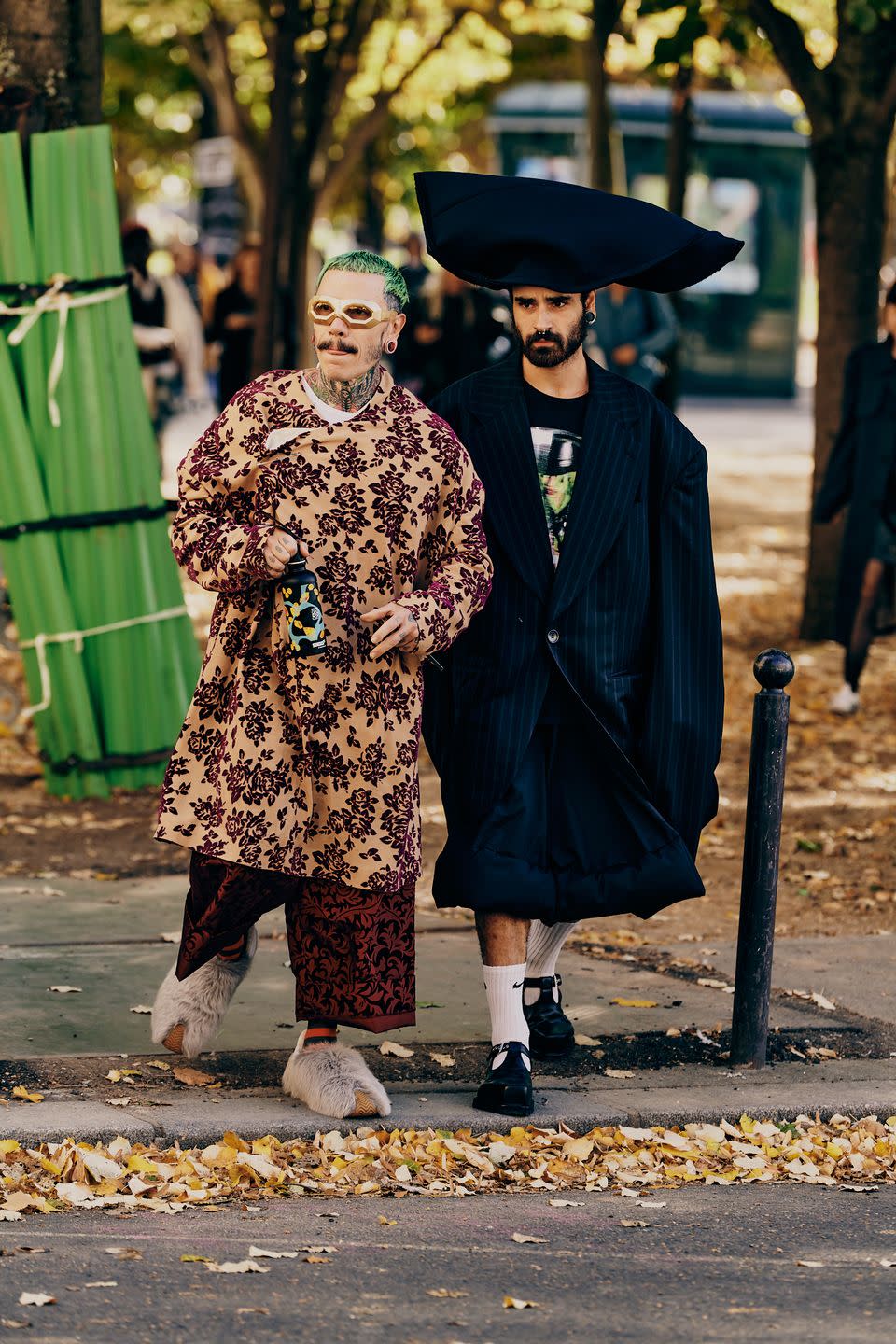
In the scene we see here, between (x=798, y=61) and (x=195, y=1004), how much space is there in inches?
301

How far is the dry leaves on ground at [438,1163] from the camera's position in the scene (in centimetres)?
464

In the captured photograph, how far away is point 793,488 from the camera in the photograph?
67.1ft

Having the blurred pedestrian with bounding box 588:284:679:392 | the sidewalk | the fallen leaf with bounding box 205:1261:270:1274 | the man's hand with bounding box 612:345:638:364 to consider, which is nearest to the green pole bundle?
the sidewalk

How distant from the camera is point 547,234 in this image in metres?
5.12

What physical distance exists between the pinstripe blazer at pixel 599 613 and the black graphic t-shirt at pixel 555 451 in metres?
0.04

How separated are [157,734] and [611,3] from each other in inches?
337

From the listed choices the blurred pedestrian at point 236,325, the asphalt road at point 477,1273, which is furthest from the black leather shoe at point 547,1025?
the blurred pedestrian at point 236,325

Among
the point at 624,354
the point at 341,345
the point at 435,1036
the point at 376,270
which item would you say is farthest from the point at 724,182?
the point at 341,345

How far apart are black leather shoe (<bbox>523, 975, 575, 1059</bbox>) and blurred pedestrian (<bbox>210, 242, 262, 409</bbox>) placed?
30.9 feet

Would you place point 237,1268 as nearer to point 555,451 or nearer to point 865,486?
point 555,451

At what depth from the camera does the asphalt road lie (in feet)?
12.9

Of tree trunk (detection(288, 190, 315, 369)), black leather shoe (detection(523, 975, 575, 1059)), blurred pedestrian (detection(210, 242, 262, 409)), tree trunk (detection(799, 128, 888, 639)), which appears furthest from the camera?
tree trunk (detection(288, 190, 315, 369))

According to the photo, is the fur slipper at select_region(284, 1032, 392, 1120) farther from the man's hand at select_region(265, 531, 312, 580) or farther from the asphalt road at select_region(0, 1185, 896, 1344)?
the man's hand at select_region(265, 531, 312, 580)

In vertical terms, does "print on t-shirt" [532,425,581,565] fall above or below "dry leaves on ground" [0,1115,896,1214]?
above
